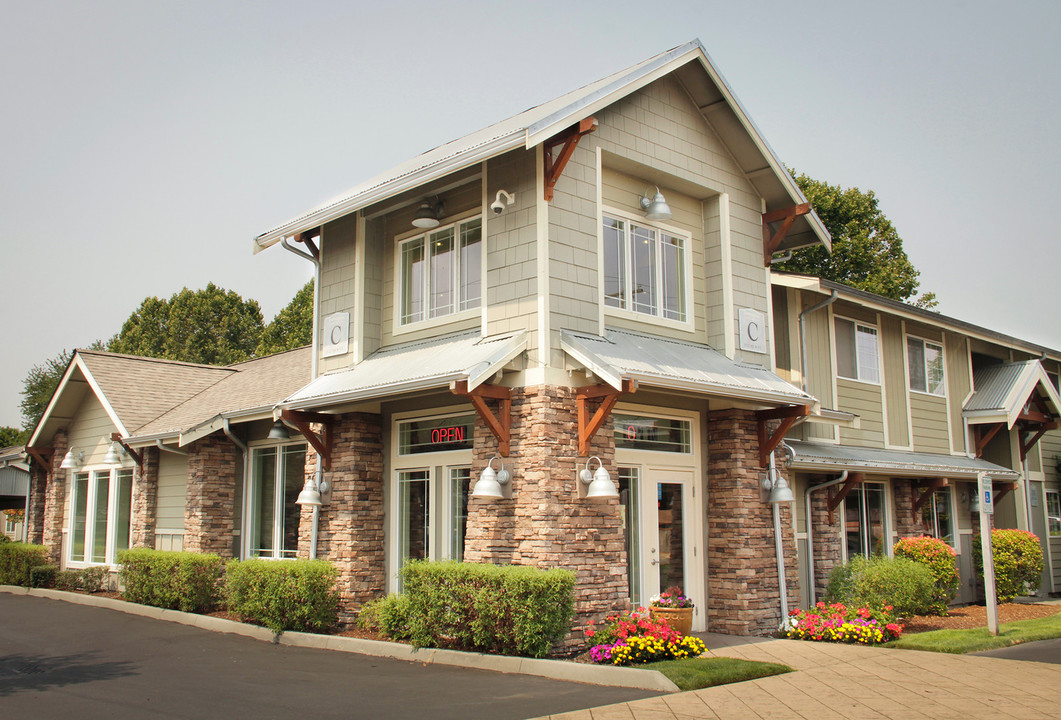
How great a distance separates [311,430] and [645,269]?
548 cm

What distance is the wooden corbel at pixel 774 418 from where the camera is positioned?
1239 centimetres

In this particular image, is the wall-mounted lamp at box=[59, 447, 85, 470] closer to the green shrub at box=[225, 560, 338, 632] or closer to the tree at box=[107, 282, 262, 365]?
the green shrub at box=[225, 560, 338, 632]

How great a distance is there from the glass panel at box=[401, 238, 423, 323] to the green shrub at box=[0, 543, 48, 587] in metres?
11.6

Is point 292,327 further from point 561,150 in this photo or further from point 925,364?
point 561,150

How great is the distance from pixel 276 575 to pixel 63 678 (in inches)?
120

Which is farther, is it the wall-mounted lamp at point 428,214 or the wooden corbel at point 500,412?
the wall-mounted lamp at point 428,214

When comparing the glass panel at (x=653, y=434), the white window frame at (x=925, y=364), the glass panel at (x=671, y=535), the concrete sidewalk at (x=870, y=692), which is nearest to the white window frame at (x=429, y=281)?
the glass panel at (x=653, y=434)

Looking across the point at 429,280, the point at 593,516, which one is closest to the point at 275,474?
the point at 429,280

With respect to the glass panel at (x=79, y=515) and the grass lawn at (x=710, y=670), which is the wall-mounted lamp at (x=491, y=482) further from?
the glass panel at (x=79, y=515)

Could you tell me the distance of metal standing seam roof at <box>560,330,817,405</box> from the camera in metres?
10.3

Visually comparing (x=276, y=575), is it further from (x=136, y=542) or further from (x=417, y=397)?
(x=136, y=542)

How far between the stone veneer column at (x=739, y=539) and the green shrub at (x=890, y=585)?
1014 mm

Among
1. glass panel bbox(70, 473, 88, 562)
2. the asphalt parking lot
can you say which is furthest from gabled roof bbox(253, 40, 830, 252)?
glass panel bbox(70, 473, 88, 562)

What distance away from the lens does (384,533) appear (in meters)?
13.0
